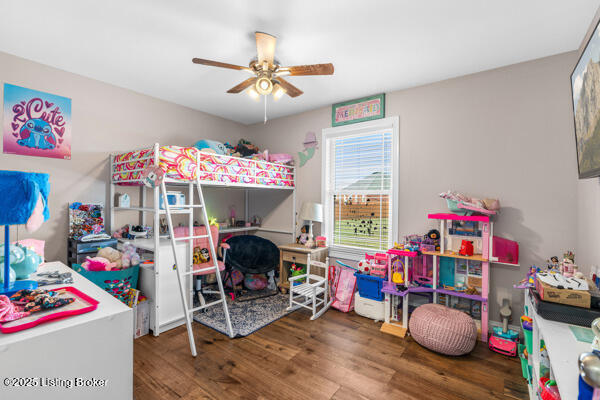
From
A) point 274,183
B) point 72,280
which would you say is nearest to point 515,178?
point 274,183

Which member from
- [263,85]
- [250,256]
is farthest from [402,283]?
[263,85]

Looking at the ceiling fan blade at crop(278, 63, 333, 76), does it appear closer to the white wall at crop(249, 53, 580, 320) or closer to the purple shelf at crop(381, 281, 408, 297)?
the white wall at crop(249, 53, 580, 320)

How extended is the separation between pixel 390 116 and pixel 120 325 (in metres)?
3.27

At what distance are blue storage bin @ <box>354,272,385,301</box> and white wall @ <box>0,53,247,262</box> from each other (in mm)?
2823

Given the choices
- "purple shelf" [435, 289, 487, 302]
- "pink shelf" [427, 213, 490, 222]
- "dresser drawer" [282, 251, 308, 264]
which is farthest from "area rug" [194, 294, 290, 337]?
"pink shelf" [427, 213, 490, 222]

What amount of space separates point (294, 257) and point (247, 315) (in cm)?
96

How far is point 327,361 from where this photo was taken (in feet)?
7.29

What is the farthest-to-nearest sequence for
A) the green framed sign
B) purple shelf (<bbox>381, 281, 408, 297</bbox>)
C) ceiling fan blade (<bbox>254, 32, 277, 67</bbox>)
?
the green framed sign < purple shelf (<bbox>381, 281, 408, 297</bbox>) < ceiling fan blade (<bbox>254, 32, 277, 67</bbox>)

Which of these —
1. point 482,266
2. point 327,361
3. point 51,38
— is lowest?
point 327,361

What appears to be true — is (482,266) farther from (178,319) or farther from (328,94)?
(178,319)

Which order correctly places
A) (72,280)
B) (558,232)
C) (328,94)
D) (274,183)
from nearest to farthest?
(72,280) → (558,232) → (328,94) → (274,183)

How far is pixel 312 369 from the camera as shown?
211 cm

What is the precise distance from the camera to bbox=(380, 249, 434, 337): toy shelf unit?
2760 millimetres

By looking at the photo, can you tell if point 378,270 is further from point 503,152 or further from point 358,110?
point 358,110
